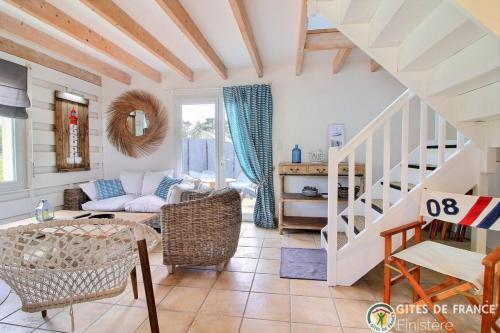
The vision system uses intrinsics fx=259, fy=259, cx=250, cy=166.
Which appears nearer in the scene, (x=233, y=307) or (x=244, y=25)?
(x=233, y=307)

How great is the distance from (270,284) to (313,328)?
23.9 inches

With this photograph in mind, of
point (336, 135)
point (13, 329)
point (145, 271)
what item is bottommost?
point (13, 329)

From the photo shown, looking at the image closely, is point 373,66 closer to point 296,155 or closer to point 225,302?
point 296,155

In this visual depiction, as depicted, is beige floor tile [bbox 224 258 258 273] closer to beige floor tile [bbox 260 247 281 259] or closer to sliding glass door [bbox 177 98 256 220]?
beige floor tile [bbox 260 247 281 259]

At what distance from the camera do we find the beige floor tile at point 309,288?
2043 mm

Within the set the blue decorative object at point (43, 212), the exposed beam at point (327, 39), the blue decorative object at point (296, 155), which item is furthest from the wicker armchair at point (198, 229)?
the exposed beam at point (327, 39)

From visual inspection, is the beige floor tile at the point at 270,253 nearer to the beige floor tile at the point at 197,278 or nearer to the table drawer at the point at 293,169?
the beige floor tile at the point at 197,278

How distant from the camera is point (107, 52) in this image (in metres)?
3.14

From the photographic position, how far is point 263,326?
5.43 feet

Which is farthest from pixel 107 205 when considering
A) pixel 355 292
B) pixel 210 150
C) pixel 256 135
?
pixel 355 292

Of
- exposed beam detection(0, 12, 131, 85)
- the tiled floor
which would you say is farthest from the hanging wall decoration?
the tiled floor

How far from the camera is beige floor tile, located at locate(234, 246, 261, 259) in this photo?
2.79 meters

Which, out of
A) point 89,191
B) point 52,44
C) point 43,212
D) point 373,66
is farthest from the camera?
point 89,191

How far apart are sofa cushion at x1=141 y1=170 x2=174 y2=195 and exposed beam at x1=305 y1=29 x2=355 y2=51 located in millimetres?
2797
